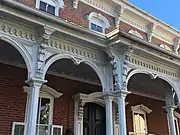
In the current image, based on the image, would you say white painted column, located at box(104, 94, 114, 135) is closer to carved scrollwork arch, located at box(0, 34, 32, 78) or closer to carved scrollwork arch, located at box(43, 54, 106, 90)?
carved scrollwork arch, located at box(43, 54, 106, 90)

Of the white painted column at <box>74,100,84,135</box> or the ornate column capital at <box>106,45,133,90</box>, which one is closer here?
the ornate column capital at <box>106,45,133,90</box>

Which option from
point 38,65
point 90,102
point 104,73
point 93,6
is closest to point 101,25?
point 93,6

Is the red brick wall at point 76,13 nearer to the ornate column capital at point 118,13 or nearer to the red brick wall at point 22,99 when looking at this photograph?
the ornate column capital at point 118,13

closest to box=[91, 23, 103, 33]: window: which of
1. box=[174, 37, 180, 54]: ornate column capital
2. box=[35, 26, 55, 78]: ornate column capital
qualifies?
box=[35, 26, 55, 78]: ornate column capital

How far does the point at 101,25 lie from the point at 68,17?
195 cm

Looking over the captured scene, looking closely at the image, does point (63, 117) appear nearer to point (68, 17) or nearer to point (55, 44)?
point (55, 44)

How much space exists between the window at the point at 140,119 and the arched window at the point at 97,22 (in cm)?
380

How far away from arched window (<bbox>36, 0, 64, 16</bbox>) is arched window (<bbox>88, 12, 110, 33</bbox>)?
1499mm

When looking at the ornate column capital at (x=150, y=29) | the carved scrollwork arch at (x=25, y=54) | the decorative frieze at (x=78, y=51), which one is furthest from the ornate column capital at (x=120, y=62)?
the ornate column capital at (x=150, y=29)

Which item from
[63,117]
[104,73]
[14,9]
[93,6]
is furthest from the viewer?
[93,6]

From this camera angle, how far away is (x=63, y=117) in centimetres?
891

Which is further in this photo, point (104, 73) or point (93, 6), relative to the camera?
point (93, 6)

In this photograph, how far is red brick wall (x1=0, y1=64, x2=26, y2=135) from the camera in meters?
7.65

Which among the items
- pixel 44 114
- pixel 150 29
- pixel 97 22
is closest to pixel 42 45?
pixel 44 114
